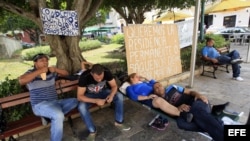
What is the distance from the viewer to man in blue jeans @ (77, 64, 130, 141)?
304cm

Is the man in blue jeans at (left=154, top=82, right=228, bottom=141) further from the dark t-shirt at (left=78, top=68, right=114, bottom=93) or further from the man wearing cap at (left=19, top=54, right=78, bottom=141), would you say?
the man wearing cap at (left=19, top=54, right=78, bottom=141)

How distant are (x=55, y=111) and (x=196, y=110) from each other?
2016 millimetres

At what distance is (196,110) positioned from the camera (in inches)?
99.1

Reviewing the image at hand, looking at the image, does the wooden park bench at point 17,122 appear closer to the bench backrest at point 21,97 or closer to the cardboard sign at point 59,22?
the bench backrest at point 21,97

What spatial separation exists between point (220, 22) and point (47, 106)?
81.7 ft

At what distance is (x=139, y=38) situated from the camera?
4637 mm

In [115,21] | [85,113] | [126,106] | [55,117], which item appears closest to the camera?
[55,117]

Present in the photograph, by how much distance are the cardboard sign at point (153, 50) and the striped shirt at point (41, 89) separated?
6.37ft

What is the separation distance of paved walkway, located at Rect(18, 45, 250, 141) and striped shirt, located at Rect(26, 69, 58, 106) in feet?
2.40

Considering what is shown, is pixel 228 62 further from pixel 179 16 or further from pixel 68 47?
pixel 179 16

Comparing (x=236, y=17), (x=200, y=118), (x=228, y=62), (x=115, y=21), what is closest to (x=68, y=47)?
(x=200, y=118)

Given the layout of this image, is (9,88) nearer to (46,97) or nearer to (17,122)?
(17,122)

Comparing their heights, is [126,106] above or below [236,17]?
below

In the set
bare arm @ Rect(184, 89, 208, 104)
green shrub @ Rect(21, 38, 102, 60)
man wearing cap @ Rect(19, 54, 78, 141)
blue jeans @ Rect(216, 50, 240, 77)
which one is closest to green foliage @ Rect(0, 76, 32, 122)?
man wearing cap @ Rect(19, 54, 78, 141)
